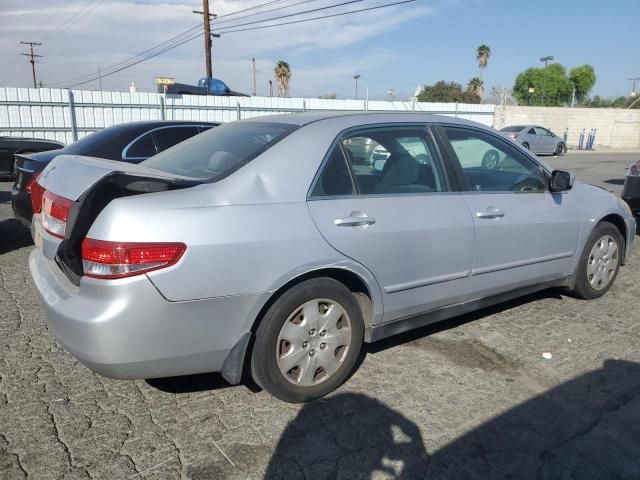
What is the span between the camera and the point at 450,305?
3.57 metres

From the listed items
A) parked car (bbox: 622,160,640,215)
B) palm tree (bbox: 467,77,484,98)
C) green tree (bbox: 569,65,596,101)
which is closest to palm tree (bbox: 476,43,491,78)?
→ palm tree (bbox: 467,77,484,98)

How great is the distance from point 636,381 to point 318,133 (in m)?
2.48

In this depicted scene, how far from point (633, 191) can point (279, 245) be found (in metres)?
6.23

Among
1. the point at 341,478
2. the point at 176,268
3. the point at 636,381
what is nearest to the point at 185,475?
the point at 341,478

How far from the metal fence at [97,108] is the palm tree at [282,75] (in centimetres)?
2982

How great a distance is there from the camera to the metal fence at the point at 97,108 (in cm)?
1519

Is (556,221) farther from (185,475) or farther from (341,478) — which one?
(185,475)

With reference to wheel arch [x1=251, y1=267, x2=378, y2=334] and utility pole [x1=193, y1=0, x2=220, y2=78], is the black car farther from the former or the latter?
utility pole [x1=193, y1=0, x2=220, y2=78]

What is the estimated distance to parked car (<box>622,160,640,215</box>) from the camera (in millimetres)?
6965

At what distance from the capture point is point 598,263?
15.0 feet

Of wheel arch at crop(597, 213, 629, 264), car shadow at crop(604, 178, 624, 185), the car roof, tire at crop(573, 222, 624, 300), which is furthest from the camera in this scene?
car shadow at crop(604, 178, 624, 185)

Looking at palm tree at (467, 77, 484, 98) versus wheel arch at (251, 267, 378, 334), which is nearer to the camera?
wheel arch at (251, 267, 378, 334)

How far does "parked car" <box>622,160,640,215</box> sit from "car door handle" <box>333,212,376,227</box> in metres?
5.55

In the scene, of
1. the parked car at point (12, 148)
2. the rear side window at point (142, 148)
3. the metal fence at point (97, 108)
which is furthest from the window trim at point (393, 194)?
the metal fence at point (97, 108)
